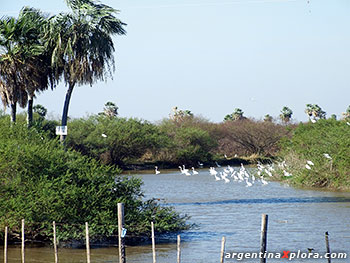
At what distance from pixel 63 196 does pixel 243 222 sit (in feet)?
26.4

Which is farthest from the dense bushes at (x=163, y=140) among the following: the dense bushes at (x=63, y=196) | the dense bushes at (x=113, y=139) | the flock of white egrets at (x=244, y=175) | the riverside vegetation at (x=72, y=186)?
the dense bushes at (x=63, y=196)

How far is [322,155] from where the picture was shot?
3606 cm

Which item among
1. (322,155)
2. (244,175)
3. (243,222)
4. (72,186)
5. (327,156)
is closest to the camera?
(72,186)

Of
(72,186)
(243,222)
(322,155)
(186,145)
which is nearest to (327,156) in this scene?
(322,155)

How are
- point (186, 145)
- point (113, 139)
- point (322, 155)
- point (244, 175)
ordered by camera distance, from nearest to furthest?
point (322, 155) < point (244, 175) < point (113, 139) < point (186, 145)

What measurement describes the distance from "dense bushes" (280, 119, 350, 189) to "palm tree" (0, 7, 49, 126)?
15.4 meters

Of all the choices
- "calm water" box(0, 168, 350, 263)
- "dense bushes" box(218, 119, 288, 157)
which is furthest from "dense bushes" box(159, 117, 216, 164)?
"calm water" box(0, 168, 350, 263)

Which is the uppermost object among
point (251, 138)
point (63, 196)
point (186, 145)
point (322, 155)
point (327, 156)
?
point (251, 138)

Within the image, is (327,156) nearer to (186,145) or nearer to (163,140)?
(163,140)

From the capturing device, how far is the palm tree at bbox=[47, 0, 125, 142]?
2805 centimetres

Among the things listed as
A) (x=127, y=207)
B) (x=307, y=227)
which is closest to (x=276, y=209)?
(x=307, y=227)

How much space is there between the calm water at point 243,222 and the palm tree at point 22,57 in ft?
27.4

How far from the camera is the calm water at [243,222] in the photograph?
1773 centimetres

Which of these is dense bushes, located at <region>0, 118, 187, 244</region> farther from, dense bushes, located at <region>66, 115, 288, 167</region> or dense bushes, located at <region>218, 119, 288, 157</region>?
dense bushes, located at <region>218, 119, 288, 157</region>
